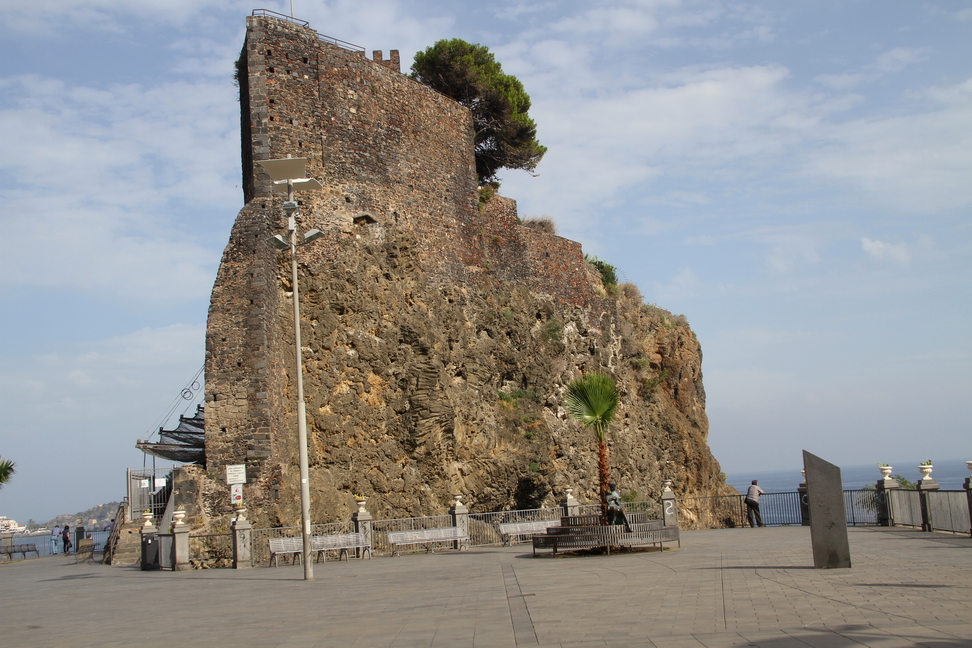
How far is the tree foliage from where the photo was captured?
35.4 meters

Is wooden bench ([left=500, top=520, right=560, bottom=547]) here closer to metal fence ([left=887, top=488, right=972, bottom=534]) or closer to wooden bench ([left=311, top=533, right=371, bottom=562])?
wooden bench ([left=311, top=533, right=371, bottom=562])

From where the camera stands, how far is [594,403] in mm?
19031

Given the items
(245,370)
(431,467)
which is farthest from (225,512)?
(431,467)

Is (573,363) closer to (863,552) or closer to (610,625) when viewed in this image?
(863,552)

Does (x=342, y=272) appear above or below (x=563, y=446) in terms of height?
above

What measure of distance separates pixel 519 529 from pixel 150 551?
937 centimetres

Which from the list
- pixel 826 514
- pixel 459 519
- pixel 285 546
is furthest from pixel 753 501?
pixel 285 546

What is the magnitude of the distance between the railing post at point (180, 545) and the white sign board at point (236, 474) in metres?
1.33

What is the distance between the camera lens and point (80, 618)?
1134 cm

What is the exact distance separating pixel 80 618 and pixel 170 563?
8374 millimetres

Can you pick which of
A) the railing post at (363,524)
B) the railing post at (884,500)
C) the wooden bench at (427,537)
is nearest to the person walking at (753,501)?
the railing post at (884,500)

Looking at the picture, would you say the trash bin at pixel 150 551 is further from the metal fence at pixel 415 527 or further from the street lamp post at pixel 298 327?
the street lamp post at pixel 298 327

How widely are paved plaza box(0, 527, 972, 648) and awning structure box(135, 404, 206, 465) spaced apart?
832 centimetres

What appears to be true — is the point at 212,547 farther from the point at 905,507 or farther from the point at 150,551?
the point at 905,507
